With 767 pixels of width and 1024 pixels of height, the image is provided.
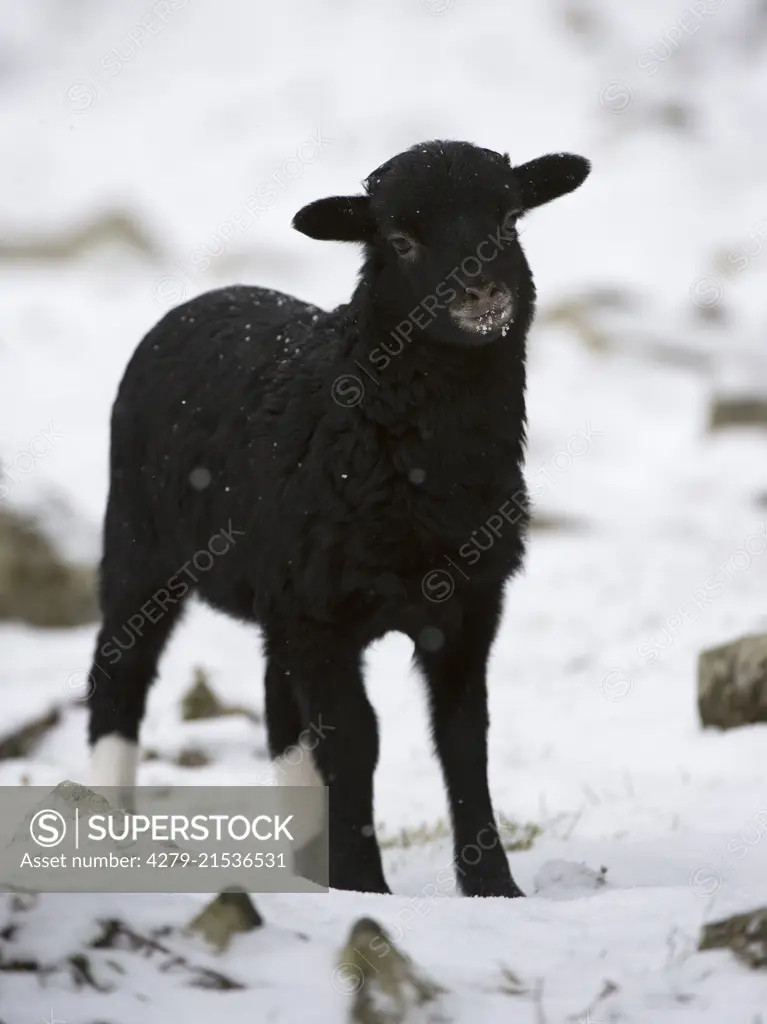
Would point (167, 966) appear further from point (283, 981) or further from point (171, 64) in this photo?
point (171, 64)

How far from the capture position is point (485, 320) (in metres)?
3.88

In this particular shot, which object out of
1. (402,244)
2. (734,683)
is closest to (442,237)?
(402,244)

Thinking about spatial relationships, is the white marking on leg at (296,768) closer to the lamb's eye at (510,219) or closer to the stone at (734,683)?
the stone at (734,683)

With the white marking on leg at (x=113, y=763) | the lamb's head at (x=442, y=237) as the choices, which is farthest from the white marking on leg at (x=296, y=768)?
the lamb's head at (x=442, y=237)

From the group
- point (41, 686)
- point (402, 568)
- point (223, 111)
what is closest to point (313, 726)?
point (402, 568)

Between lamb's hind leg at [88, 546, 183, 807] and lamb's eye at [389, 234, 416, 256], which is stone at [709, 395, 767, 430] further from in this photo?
lamb's eye at [389, 234, 416, 256]

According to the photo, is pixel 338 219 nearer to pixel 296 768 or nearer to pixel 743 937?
pixel 296 768

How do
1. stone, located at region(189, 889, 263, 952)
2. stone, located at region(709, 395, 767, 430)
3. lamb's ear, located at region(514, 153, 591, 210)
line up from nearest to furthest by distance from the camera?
stone, located at region(189, 889, 263, 952) < lamb's ear, located at region(514, 153, 591, 210) < stone, located at region(709, 395, 767, 430)

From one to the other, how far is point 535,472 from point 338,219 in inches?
437

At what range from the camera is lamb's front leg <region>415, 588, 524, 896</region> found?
430 cm

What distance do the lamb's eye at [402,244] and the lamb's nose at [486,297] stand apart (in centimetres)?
36

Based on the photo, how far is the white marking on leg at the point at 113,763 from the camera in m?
5.41

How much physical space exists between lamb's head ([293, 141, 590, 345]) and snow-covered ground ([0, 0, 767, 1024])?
1713mm

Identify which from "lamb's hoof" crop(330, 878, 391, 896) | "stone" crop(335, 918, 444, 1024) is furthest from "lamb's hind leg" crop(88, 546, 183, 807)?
"stone" crop(335, 918, 444, 1024)
